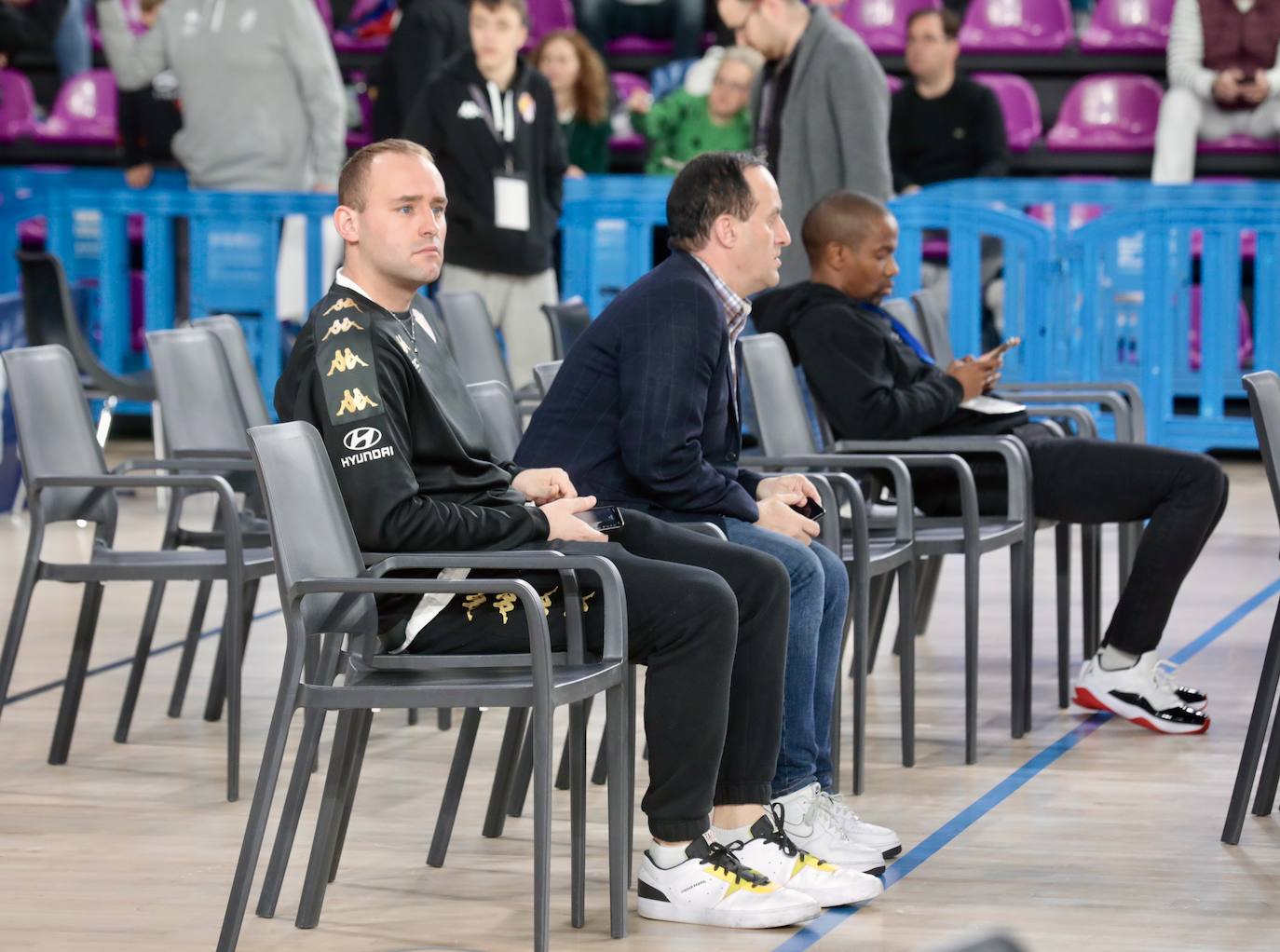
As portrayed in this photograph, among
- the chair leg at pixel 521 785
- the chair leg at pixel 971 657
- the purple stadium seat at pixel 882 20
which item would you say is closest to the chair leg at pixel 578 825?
the chair leg at pixel 521 785

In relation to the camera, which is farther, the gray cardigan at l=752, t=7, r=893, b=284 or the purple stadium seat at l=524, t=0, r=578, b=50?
the purple stadium seat at l=524, t=0, r=578, b=50

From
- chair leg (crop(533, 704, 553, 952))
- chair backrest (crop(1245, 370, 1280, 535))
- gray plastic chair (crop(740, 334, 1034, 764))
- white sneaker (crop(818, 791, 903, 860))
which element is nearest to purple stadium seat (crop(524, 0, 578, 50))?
gray plastic chair (crop(740, 334, 1034, 764))

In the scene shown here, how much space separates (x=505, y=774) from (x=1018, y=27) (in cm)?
828

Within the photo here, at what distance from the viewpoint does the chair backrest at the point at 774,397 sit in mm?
4426

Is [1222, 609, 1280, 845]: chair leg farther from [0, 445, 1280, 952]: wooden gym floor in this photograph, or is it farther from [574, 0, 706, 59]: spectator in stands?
[574, 0, 706, 59]: spectator in stands

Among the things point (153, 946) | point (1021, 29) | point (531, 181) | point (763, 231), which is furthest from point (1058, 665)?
point (1021, 29)

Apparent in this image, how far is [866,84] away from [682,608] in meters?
3.44

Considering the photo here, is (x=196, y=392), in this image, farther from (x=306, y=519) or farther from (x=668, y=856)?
(x=668, y=856)

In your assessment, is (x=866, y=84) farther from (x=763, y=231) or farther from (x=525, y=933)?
(x=525, y=933)

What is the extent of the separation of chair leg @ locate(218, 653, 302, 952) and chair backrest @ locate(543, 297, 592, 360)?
3101mm

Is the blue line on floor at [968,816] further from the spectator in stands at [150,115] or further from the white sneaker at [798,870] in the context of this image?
the spectator in stands at [150,115]

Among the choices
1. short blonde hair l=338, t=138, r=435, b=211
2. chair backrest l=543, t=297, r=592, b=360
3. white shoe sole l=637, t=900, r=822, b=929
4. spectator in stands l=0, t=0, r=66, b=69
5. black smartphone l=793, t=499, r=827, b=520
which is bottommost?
white shoe sole l=637, t=900, r=822, b=929

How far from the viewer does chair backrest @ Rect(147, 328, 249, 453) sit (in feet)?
15.4

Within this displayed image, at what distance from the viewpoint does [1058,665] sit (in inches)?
201
